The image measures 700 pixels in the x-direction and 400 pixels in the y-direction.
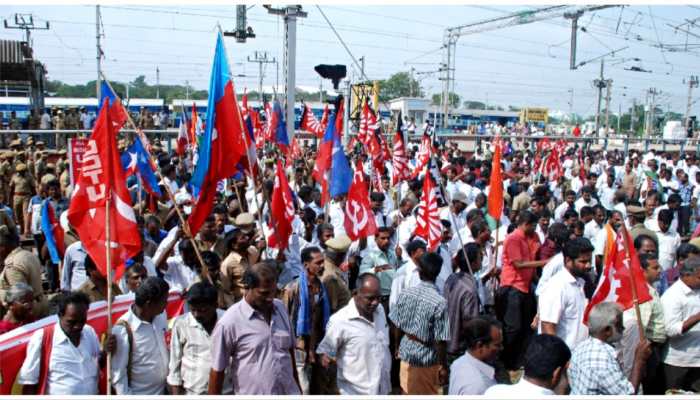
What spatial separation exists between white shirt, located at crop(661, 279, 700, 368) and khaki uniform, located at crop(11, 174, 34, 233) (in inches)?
365

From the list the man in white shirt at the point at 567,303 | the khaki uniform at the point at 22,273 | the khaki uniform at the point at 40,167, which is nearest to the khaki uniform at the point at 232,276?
the khaki uniform at the point at 22,273

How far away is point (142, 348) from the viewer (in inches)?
150

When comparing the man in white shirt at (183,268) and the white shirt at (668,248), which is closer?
the man in white shirt at (183,268)

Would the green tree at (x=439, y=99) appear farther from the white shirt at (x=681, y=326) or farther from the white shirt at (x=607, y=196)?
the white shirt at (x=681, y=326)

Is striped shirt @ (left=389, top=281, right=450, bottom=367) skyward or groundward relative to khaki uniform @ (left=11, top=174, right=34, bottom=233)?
groundward

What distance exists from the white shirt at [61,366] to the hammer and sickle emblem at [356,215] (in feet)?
11.7

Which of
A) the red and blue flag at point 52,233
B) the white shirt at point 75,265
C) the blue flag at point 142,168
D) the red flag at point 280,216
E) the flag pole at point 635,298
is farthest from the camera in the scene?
the blue flag at point 142,168

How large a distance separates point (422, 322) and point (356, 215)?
2.43 meters

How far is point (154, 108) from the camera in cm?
3809

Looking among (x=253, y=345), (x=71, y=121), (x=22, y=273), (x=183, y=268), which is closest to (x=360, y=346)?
(x=253, y=345)

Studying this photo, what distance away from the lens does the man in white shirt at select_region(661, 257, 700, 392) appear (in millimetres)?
4707

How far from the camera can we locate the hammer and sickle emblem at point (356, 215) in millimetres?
6777

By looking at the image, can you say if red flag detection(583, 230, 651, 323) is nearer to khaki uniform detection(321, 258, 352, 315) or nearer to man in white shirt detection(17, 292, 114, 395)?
khaki uniform detection(321, 258, 352, 315)

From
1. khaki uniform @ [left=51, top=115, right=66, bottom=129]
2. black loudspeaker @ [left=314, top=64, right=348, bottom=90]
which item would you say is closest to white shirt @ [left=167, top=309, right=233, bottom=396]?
black loudspeaker @ [left=314, top=64, right=348, bottom=90]
